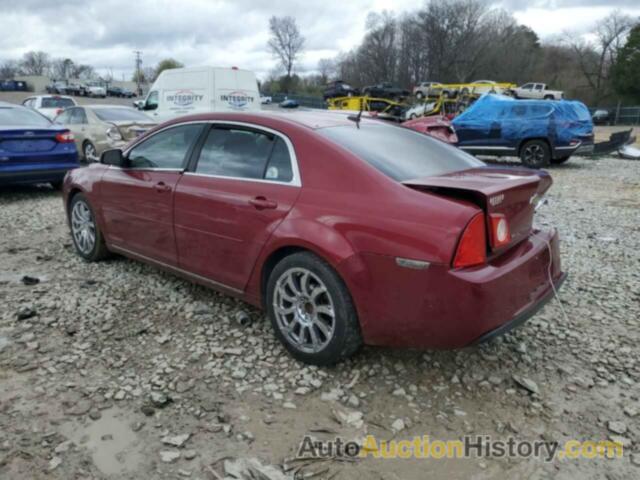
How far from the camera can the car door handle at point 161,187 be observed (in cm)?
398

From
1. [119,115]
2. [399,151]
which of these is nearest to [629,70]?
[119,115]

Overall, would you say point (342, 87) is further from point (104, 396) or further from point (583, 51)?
point (104, 396)

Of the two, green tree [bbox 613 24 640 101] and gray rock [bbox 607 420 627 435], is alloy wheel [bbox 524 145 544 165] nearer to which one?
gray rock [bbox 607 420 627 435]

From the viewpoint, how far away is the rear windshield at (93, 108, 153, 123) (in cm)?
1162

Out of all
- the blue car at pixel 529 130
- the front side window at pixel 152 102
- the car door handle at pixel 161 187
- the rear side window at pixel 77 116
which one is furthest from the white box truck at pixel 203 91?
the car door handle at pixel 161 187

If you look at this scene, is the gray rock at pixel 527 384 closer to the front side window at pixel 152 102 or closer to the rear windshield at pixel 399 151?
the rear windshield at pixel 399 151

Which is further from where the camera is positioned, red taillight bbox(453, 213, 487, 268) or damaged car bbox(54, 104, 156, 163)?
damaged car bbox(54, 104, 156, 163)

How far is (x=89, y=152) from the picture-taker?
11.8m

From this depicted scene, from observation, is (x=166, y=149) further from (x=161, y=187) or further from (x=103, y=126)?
(x=103, y=126)

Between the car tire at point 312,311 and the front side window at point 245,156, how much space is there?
0.62m

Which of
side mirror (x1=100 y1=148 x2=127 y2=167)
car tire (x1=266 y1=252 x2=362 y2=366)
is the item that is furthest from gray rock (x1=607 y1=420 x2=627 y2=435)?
side mirror (x1=100 y1=148 x2=127 y2=167)

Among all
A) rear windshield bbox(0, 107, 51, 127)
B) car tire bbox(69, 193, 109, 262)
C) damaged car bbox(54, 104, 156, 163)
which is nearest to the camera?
car tire bbox(69, 193, 109, 262)

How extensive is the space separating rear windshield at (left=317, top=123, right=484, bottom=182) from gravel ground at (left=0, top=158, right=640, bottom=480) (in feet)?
4.03

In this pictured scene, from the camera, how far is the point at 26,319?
12.8ft
